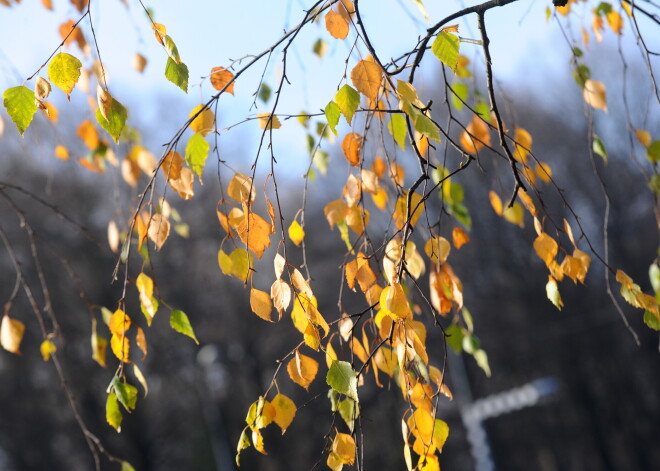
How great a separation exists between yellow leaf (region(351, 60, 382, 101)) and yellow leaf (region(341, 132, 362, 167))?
0.30 metres

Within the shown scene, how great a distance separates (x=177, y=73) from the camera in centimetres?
103

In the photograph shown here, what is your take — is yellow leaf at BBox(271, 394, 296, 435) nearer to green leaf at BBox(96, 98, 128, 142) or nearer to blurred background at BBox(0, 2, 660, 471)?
green leaf at BBox(96, 98, 128, 142)

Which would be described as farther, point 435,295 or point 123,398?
point 435,295

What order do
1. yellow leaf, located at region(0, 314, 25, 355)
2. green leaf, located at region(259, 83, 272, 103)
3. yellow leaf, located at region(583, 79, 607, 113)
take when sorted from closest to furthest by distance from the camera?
yellow leaf, located at region(0, 314, 25, 355) → yellow leaf, located at region(583, 79, 607, 113) → green leaf, located at region(259, 83, 272, 103)

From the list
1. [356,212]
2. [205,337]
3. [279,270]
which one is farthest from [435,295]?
[205,337]

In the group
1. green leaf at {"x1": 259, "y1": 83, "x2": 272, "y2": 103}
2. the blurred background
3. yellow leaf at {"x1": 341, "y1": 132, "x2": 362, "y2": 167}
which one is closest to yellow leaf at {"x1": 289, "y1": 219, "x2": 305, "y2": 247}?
yellow leaf at {"x1": 341, "y1": 132, "x2": 362, "y2": 167}

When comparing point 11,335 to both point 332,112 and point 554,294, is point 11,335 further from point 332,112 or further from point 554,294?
point 554,294

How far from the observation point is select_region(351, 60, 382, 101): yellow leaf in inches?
39.8

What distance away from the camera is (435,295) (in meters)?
1.42

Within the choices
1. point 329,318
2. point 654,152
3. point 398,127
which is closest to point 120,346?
point 398,127

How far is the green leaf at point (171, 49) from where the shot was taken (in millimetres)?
1033

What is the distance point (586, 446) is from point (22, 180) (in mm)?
9003

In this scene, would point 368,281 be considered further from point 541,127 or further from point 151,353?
point 541,127

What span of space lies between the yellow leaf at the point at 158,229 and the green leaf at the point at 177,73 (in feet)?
0.71
